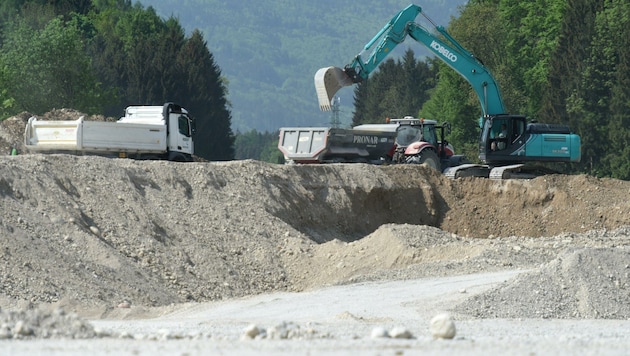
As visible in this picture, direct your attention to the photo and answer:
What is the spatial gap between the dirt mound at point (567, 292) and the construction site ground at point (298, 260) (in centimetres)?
4

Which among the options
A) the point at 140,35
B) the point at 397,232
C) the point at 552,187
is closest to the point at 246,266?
the point at 397,232

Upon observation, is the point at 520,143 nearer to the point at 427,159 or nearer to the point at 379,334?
the point at 427,159

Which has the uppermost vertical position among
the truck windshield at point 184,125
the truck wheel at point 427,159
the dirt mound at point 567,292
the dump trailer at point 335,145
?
the truck windshield at point 184,125

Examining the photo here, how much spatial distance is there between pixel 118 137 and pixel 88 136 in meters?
0.81

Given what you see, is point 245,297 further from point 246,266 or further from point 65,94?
point 65,94

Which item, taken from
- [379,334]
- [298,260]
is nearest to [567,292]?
[298,260]

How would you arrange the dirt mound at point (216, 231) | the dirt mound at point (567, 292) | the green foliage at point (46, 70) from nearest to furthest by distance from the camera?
the dirt mound at point (567, 292)
the dirt mound at point (216, 231)
the green foliage at point (46, 70)

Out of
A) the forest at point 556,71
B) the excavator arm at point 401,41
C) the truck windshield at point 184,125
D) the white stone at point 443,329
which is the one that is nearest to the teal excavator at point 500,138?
the excavator arm at point 401,41

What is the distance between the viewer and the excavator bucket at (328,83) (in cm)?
3375

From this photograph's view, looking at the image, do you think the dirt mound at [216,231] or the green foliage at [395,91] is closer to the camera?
the dirt mound at [216,231]

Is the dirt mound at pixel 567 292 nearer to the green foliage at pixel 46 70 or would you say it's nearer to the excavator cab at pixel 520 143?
the excavator cab at pixel 520 143

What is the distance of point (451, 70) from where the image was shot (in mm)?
70875

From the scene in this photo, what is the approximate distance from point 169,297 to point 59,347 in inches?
393

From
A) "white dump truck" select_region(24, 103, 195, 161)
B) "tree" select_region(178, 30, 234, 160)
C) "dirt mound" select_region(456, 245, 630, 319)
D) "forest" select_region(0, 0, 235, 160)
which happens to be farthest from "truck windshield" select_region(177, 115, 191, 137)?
"tree" select_region(178, 30, 234, 160)
